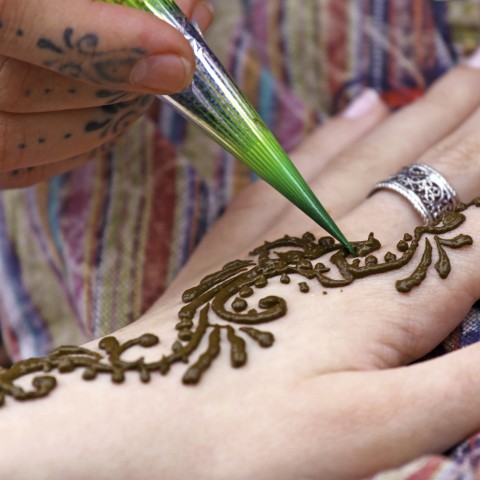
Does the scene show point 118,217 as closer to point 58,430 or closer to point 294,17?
point 294,17

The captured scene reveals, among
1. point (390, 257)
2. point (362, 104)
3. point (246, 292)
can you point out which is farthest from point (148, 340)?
point (362, 104)

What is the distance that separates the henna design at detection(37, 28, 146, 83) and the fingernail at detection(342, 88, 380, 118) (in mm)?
964

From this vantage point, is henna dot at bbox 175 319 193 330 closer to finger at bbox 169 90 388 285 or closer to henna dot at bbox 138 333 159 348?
henna dot at bbox 138 333 159 348

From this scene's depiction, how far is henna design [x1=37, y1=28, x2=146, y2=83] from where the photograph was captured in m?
1.11

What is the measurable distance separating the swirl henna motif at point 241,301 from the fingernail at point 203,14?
1.39 ft

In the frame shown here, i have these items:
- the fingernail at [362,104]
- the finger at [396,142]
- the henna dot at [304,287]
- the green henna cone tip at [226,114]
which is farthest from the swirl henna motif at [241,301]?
the fingernail at [362,104]

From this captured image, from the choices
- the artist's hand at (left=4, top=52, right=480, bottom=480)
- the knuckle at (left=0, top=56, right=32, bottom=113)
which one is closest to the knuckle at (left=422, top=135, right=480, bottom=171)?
the artist's hand at (left=4, top=52, right=480, bottom=480)

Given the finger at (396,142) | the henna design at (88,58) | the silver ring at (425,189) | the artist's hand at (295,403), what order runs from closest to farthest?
the artist's hand at (295,403), the henna design at (88,58), the silver ring at (425,189), the finger at (396,142)

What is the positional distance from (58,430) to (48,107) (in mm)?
555

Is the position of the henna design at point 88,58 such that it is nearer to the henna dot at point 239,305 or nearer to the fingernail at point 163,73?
the fingernail at point 163,73

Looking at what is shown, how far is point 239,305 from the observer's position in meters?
1.18

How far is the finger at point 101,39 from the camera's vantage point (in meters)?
1.09

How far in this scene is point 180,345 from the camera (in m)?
1.12

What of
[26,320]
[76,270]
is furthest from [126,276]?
[26,320]
